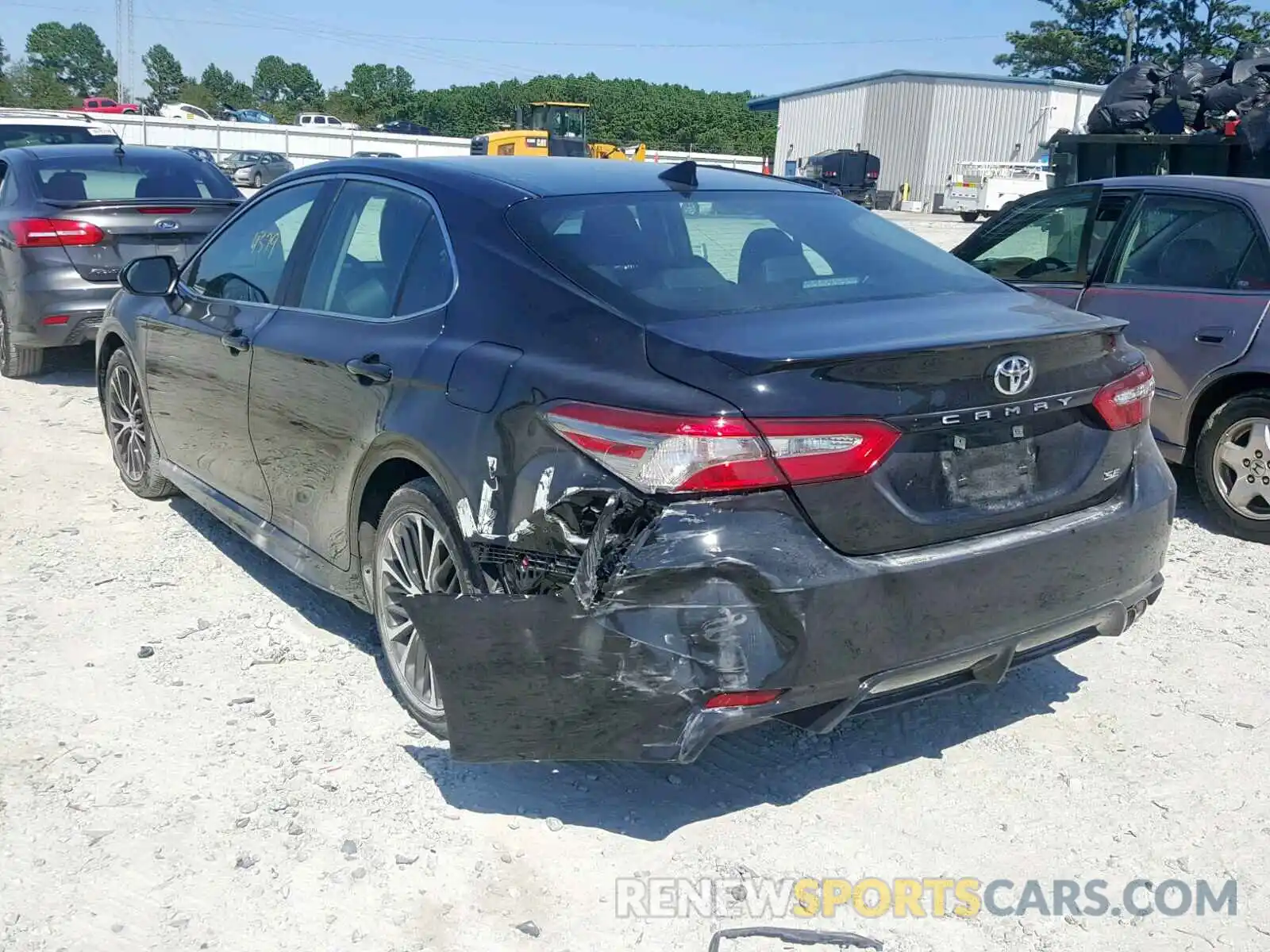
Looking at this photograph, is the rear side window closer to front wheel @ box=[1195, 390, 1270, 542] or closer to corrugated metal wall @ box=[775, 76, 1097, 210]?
front wheel @ box=[1195, 390, 1270, 542]

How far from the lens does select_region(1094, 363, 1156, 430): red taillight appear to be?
3315 mm

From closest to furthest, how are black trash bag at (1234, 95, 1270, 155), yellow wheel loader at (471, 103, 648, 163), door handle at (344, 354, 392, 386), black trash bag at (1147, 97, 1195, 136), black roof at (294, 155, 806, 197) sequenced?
door handle at (344, 354, 392, 386) < black roof at (294, 155, 806, 197) < black trash bag at (1234, 95, 1270, 155) < black trash bag at (1147, 97, 1195, 136) < yellow wheel loader at (471, 103, 648, 163)

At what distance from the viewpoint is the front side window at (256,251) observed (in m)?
4.53

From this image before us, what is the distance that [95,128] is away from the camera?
15.6 meters

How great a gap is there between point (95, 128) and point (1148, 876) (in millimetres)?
16028

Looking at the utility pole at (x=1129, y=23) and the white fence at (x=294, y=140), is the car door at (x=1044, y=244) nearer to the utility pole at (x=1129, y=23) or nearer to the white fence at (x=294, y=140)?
the white fence at (x=294, y=140)

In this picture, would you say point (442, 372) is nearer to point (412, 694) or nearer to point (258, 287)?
point (412, 694)

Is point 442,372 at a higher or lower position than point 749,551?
higher

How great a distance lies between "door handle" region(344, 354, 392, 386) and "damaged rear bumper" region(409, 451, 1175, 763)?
0.84m

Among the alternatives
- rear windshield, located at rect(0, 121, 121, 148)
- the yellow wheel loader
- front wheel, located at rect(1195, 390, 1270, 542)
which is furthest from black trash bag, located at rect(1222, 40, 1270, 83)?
the yellow wheel loader

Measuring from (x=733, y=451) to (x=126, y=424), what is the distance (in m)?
4.32

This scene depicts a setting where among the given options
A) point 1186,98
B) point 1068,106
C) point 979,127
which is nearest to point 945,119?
point 979,127

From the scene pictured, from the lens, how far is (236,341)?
452cm

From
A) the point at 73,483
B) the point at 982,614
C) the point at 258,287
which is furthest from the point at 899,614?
the point at 73,483
